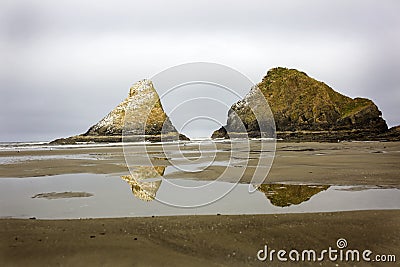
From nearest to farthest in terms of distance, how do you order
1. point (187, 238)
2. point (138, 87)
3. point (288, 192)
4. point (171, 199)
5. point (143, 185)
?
1. point (187, 238)
2. point (171, 199)
3. point (288, 192)
4. point (143, 185)
5. point (138, 87)

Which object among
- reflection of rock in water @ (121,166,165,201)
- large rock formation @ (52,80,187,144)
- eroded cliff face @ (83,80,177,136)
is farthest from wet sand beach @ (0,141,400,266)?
eroded cliff face @ (83,80,177,136)

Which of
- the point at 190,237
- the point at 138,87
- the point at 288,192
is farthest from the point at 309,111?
the point at 190,237

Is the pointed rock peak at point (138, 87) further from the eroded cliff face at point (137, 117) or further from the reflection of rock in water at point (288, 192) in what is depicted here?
the reflection of rock in water at point (288, 192)

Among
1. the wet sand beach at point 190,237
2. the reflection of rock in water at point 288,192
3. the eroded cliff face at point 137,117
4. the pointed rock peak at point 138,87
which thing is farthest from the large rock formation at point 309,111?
the wet sand beach at point 190,237

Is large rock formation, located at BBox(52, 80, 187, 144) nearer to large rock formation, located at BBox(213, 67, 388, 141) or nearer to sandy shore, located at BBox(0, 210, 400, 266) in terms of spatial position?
large rock formation, located at BBox(213, 67, 388, 141)

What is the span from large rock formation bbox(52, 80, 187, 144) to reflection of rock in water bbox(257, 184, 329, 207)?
184 ft

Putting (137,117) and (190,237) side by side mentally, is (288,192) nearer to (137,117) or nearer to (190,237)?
(190,237)

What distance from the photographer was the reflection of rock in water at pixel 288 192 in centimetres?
721

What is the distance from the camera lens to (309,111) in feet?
216

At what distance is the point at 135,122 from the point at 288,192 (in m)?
67.4

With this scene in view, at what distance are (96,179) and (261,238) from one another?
8.11 meters

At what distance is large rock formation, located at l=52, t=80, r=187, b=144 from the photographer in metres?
67.6

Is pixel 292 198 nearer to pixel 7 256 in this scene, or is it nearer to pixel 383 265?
pixel 383 265

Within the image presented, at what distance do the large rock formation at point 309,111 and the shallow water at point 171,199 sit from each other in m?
45.4
